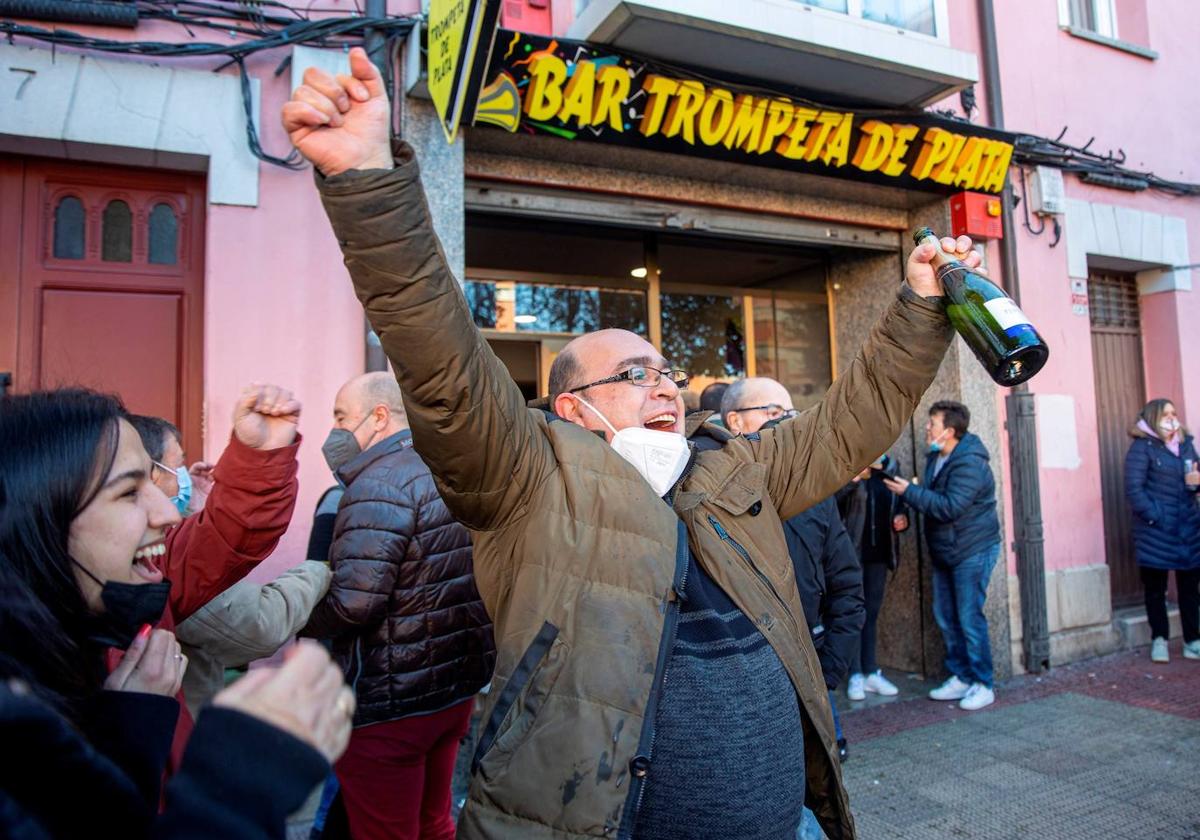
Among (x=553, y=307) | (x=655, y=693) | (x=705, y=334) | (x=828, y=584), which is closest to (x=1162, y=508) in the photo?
(x=705, y=334)

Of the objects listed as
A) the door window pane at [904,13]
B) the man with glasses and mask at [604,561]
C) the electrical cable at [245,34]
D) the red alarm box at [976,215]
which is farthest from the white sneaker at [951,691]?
the electrical cable at [245,34]

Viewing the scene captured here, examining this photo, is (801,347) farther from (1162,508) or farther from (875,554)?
(1162,508)

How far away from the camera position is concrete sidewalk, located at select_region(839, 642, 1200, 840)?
3803mm

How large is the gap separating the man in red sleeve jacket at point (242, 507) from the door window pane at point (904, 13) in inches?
208

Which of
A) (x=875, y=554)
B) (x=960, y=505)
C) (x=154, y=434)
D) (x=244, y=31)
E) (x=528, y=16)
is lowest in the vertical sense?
(x=875, y=554)

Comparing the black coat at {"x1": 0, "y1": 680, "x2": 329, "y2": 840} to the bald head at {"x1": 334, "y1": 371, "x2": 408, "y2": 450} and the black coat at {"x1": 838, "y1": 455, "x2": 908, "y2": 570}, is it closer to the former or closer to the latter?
the bald head at {"x1": 334, "y1": 371, "x2": 408, "y2": 450}

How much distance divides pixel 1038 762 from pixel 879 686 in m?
1.45

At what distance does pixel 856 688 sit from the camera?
5.77 meters

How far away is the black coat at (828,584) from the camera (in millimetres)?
3225

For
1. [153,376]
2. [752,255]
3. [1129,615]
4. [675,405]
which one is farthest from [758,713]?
[1129,615]

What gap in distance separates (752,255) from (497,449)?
5.85 meters

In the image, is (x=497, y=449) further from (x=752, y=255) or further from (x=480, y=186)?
(x=752, y=255)

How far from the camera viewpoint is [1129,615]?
7.14 meters

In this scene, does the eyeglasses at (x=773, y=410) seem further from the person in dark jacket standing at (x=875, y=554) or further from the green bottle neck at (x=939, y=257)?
the person in dark jacket standing at (x=875, y=554)
